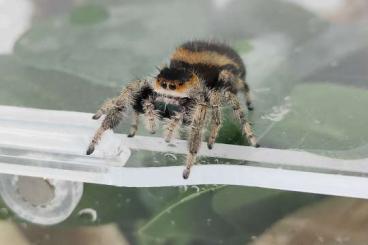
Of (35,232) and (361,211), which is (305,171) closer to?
(361,211)

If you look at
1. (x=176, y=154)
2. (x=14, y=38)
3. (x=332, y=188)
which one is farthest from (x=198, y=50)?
(x=14, y=38)

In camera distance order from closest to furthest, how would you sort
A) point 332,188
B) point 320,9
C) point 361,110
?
point 332,188 → point 361,110 → point 320,9

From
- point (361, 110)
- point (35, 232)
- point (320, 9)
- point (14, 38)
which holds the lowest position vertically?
point (35, 232)

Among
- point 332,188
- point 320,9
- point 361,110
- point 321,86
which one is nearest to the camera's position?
point 332,188

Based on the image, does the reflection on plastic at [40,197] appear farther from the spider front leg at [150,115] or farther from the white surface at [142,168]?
the spider front leg at [150,115]

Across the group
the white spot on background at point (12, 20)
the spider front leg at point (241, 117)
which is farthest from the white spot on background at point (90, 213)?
the white spot on background at point (12, 20)

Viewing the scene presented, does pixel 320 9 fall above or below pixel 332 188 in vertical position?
above
